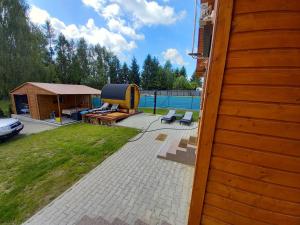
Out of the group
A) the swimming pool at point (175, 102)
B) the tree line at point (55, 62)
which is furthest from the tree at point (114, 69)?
the swimming pool at point (175, 102)

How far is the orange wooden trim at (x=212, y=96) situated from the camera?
106cm

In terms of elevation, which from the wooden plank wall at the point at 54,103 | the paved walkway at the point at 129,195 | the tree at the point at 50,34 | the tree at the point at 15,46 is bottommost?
the paved walkway at the point at 129,195

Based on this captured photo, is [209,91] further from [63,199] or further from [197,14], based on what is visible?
[63,199]

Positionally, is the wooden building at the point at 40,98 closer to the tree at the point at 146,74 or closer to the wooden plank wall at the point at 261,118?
the wooden plank wall at the point at 261,118

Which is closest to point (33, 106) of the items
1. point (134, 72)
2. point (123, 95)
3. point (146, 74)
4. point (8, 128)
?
point (8, 128)

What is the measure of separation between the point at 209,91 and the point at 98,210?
9.66 feet

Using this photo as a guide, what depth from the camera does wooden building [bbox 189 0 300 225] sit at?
0.97 m

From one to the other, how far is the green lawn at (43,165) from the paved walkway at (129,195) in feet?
1.32

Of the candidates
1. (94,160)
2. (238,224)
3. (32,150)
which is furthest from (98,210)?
(32,150)

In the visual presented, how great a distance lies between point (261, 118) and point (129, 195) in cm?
296

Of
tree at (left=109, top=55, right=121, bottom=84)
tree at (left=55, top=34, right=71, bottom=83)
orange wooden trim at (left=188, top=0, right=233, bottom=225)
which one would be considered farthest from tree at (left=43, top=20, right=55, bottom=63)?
orange wooden trim at (left=188, top=0, right=233, bottom=225)

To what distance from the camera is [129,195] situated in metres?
3.09

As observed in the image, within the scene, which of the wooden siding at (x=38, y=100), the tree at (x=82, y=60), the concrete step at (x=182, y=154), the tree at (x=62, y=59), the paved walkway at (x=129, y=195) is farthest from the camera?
the tree at (x=82, y=60)

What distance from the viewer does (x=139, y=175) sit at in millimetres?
3818
